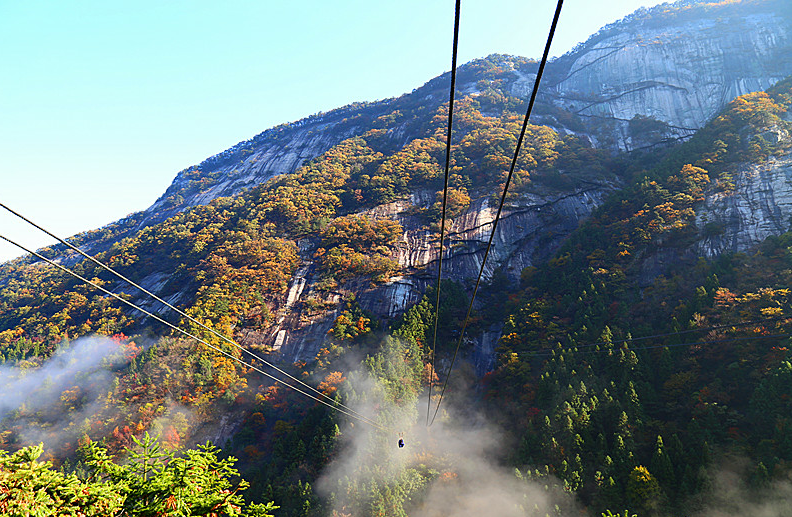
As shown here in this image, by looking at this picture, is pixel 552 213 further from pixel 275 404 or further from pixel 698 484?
pixel 275 404

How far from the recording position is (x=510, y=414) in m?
34.1

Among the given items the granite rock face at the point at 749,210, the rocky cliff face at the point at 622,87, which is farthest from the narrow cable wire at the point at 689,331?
the rocky cliff face at the point at 622,87

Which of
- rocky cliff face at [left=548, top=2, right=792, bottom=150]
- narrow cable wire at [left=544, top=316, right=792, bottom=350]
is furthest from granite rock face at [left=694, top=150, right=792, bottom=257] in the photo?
rocky cliff face at [left=548, top=2, right=792, bottom=150]

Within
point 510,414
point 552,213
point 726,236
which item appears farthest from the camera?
point 552,213

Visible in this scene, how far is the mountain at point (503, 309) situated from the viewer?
26.8 m

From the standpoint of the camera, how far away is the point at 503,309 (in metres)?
48.8

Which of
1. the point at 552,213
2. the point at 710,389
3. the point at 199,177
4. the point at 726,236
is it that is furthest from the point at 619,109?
the point at 199,177

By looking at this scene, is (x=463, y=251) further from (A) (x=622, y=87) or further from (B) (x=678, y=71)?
(B) (x=678, y=71)

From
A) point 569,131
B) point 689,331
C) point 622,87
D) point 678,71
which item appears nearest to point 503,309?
point 689,331

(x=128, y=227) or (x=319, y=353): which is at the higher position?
(x=128, y=227)

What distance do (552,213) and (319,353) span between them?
149ft

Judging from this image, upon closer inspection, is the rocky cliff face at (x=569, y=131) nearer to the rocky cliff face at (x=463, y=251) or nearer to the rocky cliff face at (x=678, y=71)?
the rocky cliff face at (x=463, y=251)

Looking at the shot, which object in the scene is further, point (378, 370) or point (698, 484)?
point (378, 370)

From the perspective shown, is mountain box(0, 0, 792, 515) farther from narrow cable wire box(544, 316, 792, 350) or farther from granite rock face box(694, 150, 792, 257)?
narrow cable wire box(544, 316, 792, 350)
